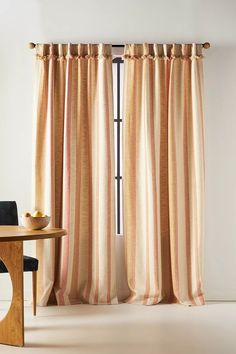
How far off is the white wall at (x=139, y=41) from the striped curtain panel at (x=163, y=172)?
0.19 metres

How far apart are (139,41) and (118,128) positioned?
0.78 metres

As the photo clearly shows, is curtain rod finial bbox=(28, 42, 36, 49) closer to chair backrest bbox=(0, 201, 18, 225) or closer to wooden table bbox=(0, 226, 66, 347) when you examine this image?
chair backrest bbox=(0, 201, 18, 225)

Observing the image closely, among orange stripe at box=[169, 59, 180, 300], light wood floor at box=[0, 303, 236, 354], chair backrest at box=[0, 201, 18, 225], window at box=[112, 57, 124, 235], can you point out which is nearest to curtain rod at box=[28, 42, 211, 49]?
window at box=[112, 57, 124, 235]

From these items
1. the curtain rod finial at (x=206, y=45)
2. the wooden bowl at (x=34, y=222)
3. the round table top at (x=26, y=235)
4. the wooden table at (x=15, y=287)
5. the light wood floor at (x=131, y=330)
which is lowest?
the light wood floor at (x=131, y=330)

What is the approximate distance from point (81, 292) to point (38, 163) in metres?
1.15

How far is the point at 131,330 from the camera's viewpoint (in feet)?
12.8

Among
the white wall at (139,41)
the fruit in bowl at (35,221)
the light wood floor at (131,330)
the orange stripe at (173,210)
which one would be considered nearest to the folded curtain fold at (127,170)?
the orange stripe at (173,210)

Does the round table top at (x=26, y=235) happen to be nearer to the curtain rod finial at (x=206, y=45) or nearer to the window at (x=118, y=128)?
the window at (x=118, y=128)

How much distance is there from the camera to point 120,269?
16.7ft

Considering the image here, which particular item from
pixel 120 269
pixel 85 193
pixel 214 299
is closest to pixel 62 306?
pixel 120 269

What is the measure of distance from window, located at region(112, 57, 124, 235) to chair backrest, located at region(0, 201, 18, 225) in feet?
3.32

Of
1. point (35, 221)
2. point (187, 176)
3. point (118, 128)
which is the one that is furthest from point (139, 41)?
point (35, 221)

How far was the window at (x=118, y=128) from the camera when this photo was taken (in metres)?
5.25

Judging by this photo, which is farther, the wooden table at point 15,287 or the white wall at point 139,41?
the white wall at point 139,41
